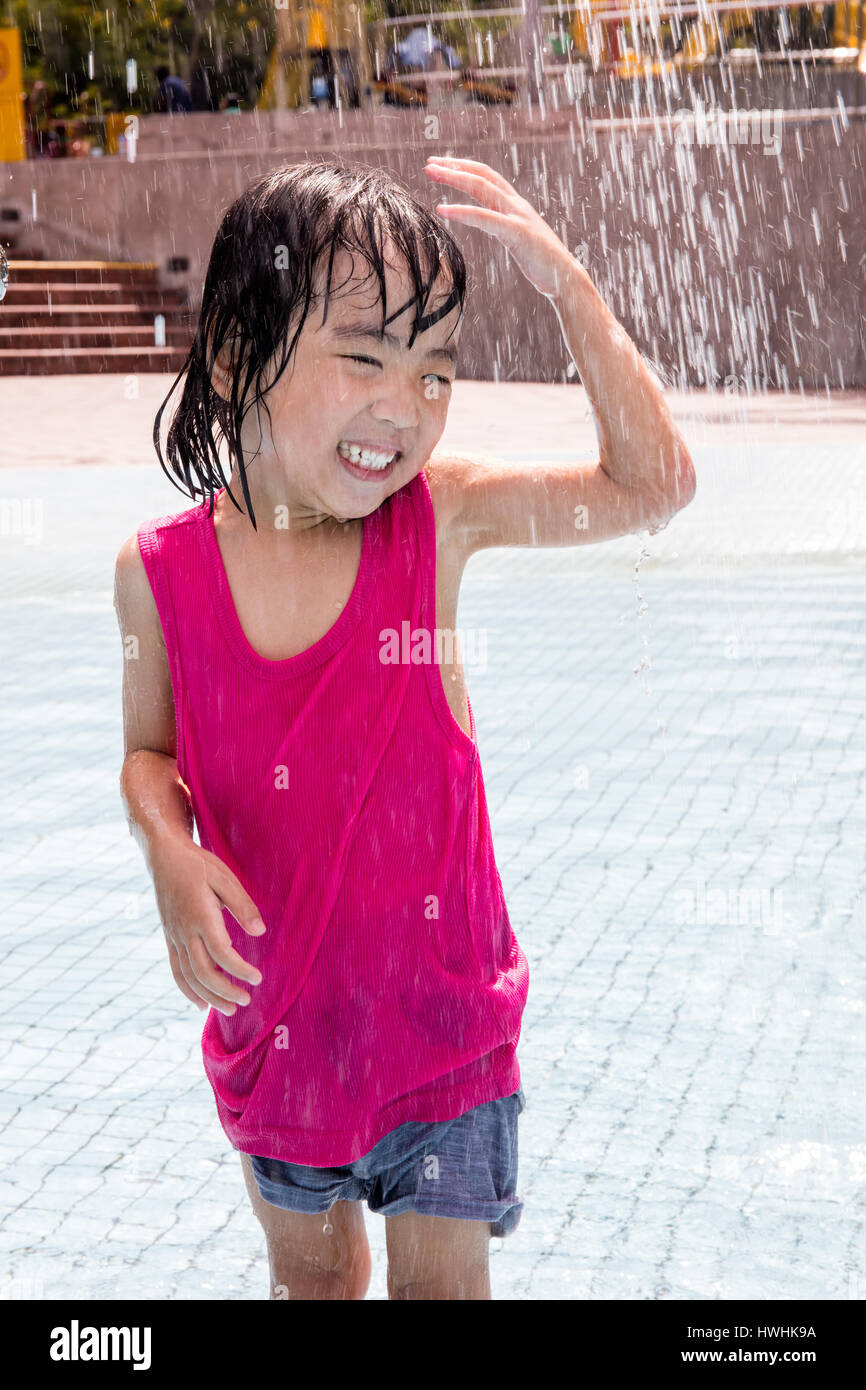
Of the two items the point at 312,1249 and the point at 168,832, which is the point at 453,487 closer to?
the point at 168,832

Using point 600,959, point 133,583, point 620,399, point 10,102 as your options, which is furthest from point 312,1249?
point 10,102

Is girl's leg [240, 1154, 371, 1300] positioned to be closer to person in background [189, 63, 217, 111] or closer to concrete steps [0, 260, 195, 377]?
concrete steps [0, 260, 195, 377]

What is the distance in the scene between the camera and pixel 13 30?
22672mm

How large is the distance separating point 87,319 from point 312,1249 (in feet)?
58.9

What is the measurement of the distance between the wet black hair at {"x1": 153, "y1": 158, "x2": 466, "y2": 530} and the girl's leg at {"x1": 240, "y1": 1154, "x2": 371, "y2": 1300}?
0.78 meters

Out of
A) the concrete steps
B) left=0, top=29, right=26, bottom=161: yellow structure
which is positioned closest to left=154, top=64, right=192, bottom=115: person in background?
left=0, top=29, right=26, bottom=161: yellow structure

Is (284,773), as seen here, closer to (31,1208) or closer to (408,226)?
(408,226)

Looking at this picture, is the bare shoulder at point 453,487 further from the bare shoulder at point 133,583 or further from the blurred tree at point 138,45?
the blurred tree at point 138,45

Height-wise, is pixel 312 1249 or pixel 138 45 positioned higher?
pixel 138 45

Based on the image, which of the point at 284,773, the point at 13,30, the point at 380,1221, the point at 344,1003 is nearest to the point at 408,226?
the point at 284,773

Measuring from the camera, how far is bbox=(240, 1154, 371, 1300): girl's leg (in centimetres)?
178

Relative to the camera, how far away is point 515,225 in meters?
1.69

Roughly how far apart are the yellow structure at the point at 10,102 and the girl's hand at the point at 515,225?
22.3 meters

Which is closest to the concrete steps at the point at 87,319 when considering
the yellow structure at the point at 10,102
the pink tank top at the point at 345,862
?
the yellow structure at the point at 10,102
